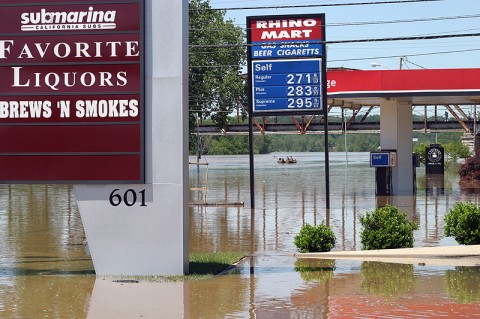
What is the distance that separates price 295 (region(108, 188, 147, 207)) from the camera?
53.4 feet

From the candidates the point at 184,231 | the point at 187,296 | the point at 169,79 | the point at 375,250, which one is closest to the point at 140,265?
the point at 184,231

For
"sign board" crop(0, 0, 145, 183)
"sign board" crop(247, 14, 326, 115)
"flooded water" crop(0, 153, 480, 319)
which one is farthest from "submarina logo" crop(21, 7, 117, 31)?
"sign board" crop(247, 14, 326, 115)

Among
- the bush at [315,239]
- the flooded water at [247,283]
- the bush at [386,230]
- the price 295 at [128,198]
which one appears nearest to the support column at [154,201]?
the price 295 at [128,198]

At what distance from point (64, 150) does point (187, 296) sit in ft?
12.4

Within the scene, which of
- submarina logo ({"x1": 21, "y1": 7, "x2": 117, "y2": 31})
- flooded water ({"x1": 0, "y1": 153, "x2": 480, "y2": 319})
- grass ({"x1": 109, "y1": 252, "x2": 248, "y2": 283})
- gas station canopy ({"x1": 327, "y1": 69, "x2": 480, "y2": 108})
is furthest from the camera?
gas station canopy ({"x1": 327, "y1": 69, "x2": 480, "y2": 108})

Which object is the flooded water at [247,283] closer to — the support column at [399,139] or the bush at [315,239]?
the bush at [315,239]

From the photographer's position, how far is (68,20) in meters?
16.5

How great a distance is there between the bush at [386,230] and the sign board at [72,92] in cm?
588

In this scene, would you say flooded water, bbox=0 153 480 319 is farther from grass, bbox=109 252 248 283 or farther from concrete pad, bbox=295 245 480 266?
concrete pad, bbox=295 245 480 266

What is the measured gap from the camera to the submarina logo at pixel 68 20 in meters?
16.5

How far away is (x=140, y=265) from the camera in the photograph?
642 inches

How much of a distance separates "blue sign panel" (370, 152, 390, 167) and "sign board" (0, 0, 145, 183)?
79.6ft

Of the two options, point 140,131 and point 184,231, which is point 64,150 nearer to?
point 140,131

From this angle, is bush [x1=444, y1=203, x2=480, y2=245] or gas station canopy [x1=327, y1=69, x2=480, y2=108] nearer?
bush [x1=444, y1=203, x2=480, y2=245]
